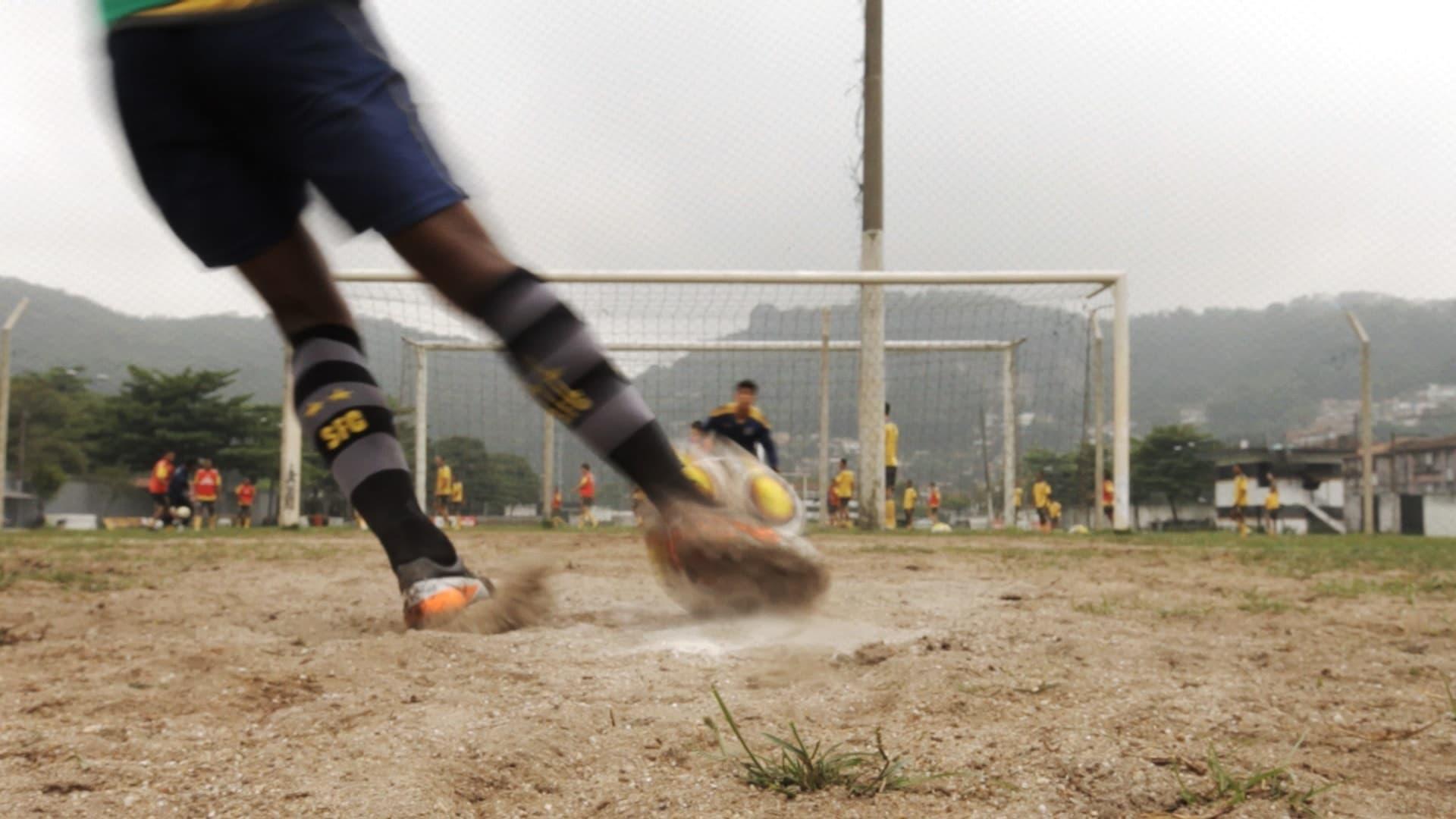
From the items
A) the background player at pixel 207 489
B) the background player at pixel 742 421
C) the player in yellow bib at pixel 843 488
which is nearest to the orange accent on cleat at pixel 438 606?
the background player at pixel 742 421

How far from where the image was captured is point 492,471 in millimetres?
23781

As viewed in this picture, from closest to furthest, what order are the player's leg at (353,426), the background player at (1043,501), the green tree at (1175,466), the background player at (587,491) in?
the player's leg at (353,426) < the background player at (587,491) < the background player at (1043,501) < the green tree at (1175,466)

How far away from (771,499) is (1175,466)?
75055 mm

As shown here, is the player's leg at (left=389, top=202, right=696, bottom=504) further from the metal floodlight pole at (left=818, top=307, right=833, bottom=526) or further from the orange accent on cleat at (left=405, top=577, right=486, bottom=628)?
the metal floodlight pole at (left=818, top=307, right=833, bottom=526)

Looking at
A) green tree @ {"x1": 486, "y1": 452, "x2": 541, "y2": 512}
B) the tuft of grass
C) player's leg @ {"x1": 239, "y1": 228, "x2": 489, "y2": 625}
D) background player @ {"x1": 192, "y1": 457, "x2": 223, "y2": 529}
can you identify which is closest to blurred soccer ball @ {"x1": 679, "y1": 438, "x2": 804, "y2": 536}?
the tuft of grass

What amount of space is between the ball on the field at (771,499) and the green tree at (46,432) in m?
64.1

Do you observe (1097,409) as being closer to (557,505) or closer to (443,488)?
(557,505)

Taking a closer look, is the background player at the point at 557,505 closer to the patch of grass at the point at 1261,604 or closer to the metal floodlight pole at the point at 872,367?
the metal floodlight pole at the point at 872,367

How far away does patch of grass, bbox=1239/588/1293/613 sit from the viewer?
296 cm

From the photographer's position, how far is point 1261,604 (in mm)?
3109

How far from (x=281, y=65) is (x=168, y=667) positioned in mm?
1123

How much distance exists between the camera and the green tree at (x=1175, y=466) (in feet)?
233

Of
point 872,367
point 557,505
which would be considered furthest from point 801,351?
point 557,505

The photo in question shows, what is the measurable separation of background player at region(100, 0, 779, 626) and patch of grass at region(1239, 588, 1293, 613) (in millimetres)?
2055
